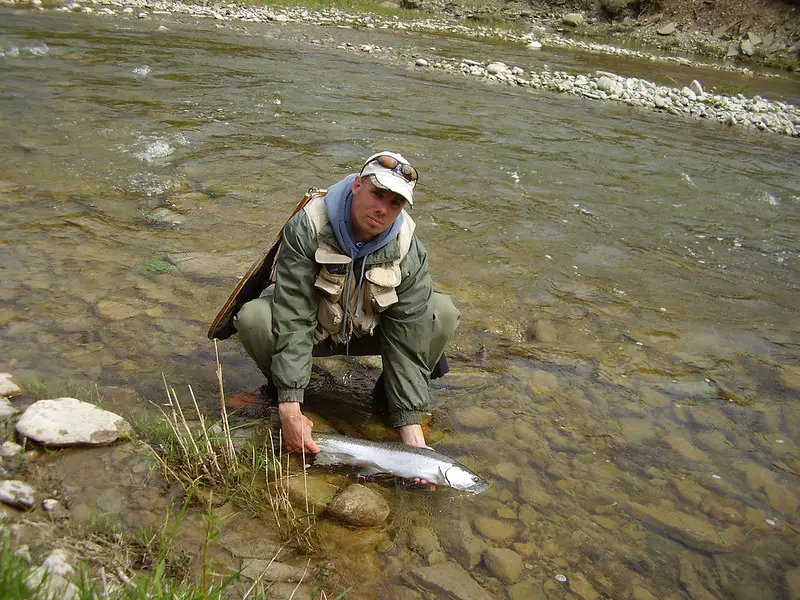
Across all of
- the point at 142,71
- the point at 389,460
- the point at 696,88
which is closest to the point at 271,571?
the point at 389,460

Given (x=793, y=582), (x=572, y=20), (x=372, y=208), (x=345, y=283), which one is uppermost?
(x=572, y=20)

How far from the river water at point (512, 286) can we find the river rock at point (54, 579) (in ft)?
3.54

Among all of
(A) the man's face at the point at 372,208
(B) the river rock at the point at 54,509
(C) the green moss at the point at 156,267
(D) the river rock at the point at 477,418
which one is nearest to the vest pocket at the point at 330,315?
(A) the man's face at the point at 372,208

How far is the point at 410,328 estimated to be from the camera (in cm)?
353

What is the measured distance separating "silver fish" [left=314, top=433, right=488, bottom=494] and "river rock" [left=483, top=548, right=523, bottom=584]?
363mm

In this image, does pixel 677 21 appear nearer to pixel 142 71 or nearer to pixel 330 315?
pixel 142 71

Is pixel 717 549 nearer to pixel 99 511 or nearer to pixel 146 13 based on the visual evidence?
pixel 99 511

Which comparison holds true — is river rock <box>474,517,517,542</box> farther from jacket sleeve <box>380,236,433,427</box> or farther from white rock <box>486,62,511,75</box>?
white rock <box>486,62,511,75</box>

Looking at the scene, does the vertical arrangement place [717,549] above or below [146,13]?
below

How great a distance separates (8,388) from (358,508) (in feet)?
5.85

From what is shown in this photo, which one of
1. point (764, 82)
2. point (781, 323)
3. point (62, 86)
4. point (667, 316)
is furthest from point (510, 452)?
point (764, 82)

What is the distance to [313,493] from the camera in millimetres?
3248

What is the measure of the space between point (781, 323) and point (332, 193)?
4430mm

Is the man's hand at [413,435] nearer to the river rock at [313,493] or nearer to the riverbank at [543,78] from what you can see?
the river rock at [313,493]
